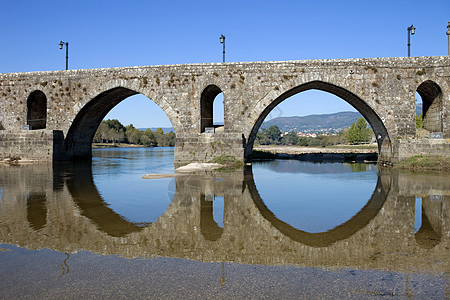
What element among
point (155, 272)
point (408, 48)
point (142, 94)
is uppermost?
point (408, 48)

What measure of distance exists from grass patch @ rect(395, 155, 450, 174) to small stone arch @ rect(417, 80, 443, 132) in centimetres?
278

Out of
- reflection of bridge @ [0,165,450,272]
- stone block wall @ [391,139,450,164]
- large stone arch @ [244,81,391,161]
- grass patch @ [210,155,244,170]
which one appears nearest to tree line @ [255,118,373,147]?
large stone arch @ [244,81,391,161]

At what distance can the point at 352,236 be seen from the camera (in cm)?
573

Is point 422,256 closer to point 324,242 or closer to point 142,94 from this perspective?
point 324,242

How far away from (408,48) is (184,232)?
18721 millimetres

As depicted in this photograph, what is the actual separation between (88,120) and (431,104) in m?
20.6

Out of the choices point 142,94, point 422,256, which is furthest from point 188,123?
point 422,256

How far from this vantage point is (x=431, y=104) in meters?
20.3

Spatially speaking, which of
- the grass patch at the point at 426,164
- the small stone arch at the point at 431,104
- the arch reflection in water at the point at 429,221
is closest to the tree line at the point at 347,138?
the small stone arch at the point at 431,104

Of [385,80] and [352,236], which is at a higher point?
[385,80]

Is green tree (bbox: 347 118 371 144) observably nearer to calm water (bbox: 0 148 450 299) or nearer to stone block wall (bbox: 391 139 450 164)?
stone block wall (bbox: 391 139 450 164)

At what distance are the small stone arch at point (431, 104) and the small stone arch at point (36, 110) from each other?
22833 millimetres

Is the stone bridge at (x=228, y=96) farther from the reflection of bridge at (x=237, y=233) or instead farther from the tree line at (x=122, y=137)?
the tree line at (x=122, y=137)

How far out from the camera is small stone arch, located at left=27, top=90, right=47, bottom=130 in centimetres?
2369
